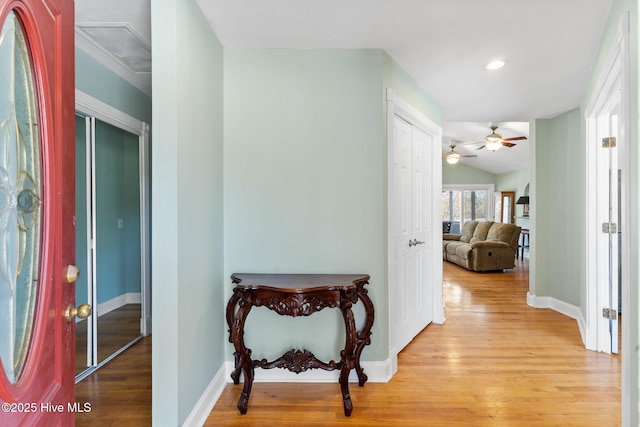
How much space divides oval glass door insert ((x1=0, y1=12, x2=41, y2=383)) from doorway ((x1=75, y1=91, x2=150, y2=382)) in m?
1.99

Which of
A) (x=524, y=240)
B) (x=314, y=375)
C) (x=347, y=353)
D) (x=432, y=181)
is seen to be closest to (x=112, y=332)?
(x=314, y=375)

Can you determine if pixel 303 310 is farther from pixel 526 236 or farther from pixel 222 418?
pixel 526 236

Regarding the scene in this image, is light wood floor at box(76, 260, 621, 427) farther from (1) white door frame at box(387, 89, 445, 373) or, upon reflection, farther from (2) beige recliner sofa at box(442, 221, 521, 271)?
(2) beige recliner sofa at box(442, 221, 521, 271)

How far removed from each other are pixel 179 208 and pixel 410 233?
200 centimetres

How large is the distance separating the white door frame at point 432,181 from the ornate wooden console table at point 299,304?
1.21ft

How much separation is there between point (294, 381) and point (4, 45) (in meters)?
2.26

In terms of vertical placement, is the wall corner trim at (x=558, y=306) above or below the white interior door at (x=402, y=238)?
below

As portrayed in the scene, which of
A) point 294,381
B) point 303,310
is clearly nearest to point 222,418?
point 294,381

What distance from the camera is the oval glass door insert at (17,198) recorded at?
72 centimetres

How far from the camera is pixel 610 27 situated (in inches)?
76.4

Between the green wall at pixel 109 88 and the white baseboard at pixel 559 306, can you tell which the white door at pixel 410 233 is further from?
the green wall at pixel 109 88

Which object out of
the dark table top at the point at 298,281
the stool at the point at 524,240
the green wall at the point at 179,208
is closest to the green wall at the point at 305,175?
the dark table top at the point at 298,281

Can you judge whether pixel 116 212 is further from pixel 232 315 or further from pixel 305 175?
pixel 305 175

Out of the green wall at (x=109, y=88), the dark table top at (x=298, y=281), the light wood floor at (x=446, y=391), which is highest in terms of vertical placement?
the green wall at (x=109, y=88)
